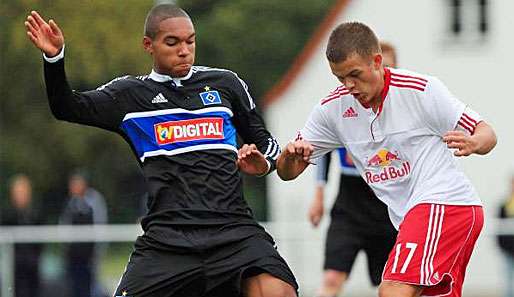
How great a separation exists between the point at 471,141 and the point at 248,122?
1.24 meters

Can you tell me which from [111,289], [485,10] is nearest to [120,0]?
[485,10]

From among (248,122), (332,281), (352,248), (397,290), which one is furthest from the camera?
(332,281)

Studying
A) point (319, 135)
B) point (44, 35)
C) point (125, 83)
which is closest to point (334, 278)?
point (319, 135)

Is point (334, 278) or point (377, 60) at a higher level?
point (377, 60)

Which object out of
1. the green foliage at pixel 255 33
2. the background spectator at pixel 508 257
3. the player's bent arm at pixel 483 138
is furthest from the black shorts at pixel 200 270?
the green foliage at pixel 255 33

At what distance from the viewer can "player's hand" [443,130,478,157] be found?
6.82 metres

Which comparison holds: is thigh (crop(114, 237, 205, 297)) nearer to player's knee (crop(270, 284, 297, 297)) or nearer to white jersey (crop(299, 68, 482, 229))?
player's knee (crop(270, 284, 297, 297))

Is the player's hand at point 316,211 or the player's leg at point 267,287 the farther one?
the player's hand at point 316,211

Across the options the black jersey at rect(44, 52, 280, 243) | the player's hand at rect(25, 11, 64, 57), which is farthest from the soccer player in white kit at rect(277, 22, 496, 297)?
the player's hand at rect(25, 11, 64, 57)

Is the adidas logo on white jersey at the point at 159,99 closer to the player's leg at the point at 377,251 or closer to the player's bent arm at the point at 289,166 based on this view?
the player's bent arm at the point at 289,166

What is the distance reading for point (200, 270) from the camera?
7.21m

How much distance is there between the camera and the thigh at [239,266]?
720cm

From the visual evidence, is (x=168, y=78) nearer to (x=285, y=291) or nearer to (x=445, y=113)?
(x=285, y=291)

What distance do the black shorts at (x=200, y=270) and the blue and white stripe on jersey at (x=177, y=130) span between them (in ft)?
1.62
